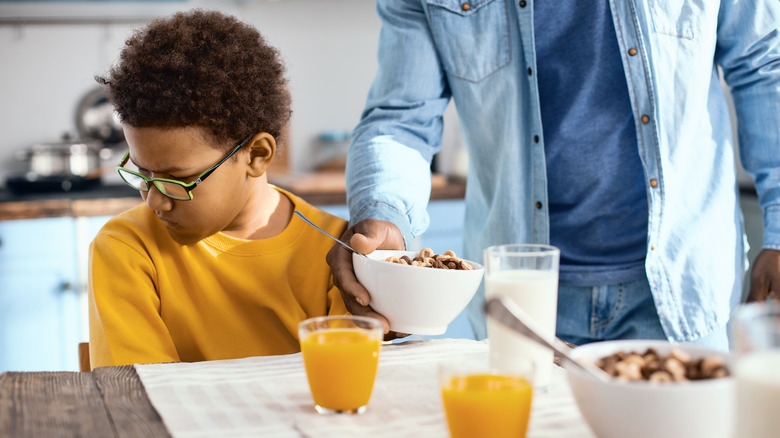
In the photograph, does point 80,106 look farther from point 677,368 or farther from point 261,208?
point 677,368

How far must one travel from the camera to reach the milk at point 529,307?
874mm

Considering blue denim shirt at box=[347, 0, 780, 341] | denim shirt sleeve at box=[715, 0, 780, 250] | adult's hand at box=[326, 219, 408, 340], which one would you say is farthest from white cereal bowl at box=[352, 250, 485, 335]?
denim shirt sleeve at box=[715, 0, 780, 250]

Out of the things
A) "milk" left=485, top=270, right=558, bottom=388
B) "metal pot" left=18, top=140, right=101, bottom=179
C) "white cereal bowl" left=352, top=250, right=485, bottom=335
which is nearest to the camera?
"milk" left=485, top=270, right=558, bottom=388

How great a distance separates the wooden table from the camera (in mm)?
770

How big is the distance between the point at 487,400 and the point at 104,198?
2.44m

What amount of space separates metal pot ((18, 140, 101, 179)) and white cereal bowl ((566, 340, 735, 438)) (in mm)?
2799

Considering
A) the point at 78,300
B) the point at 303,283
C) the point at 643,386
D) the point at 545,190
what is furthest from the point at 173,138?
the point at 78,300

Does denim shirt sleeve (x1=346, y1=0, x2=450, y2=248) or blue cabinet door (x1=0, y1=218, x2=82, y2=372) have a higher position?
denim shirt sleeve (x1=346, y1=0, x2=450, y2=248)

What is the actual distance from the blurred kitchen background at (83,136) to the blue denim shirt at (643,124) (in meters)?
1.50

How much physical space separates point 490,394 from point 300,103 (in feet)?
10.1

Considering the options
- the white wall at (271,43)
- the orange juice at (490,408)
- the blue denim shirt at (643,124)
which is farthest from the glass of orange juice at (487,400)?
the white wall at (271,43)

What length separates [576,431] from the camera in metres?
0.78

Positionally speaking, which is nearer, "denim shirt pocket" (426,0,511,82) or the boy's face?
the boy's face

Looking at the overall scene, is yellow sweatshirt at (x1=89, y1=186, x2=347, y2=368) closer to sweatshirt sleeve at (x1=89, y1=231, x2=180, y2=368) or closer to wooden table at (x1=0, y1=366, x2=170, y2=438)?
sweatshirt sleeve at (x1=89, y1=231, x2=180, y2=368)
